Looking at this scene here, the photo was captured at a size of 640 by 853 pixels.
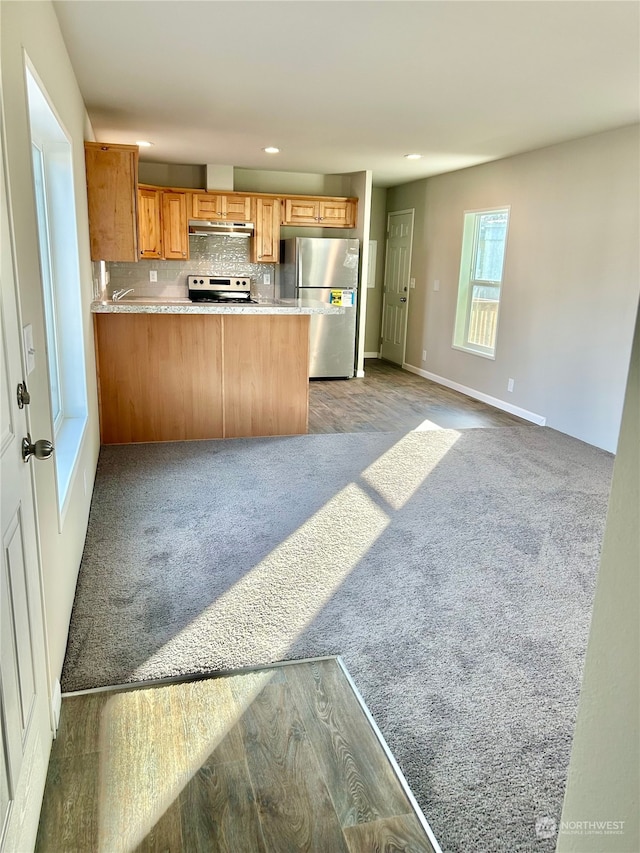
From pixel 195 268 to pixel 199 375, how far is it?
3.25m

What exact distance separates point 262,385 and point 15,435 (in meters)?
3.55

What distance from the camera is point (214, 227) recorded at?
23.5 feet

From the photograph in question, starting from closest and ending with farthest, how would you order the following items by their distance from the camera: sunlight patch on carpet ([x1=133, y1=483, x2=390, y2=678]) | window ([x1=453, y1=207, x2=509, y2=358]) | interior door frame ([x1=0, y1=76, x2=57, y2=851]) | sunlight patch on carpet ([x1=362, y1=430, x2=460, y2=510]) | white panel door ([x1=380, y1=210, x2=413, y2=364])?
interior door frame ([x1=0, y1=76, x2=57, y2=851]) → sunlight patch on carpet ([x1=133, y1=483, x2=390, y2=678]) → sunlight patch on carpet ([x1=362, y1=430, x2=460, y2=510]) → window ([x1=453, y1=207, x2=509, y2=358]) → white panel door ([x1=380, y1=210, x2=413, y2=364])

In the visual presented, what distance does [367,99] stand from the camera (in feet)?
13.1

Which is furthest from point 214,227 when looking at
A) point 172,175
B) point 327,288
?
point 327,288

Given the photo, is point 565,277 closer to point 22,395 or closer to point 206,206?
point 206,206

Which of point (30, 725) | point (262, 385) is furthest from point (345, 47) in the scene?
point (30, 725)

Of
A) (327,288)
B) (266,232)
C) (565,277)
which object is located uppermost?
(266,232)

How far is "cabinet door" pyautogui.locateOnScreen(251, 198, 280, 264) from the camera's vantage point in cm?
729

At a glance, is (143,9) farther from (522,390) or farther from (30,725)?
(522,390)

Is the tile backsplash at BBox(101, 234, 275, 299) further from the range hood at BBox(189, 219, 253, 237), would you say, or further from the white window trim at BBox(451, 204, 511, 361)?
the white window trim at BBox(451, 204, 511, 361)

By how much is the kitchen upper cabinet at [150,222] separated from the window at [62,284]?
11.8ft

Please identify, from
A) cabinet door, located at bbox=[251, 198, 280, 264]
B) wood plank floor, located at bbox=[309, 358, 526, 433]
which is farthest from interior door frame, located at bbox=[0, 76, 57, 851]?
cabinet door, located at bbox=[251, 198, 280, 264]

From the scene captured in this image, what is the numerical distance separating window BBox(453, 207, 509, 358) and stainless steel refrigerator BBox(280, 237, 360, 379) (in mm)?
1277
